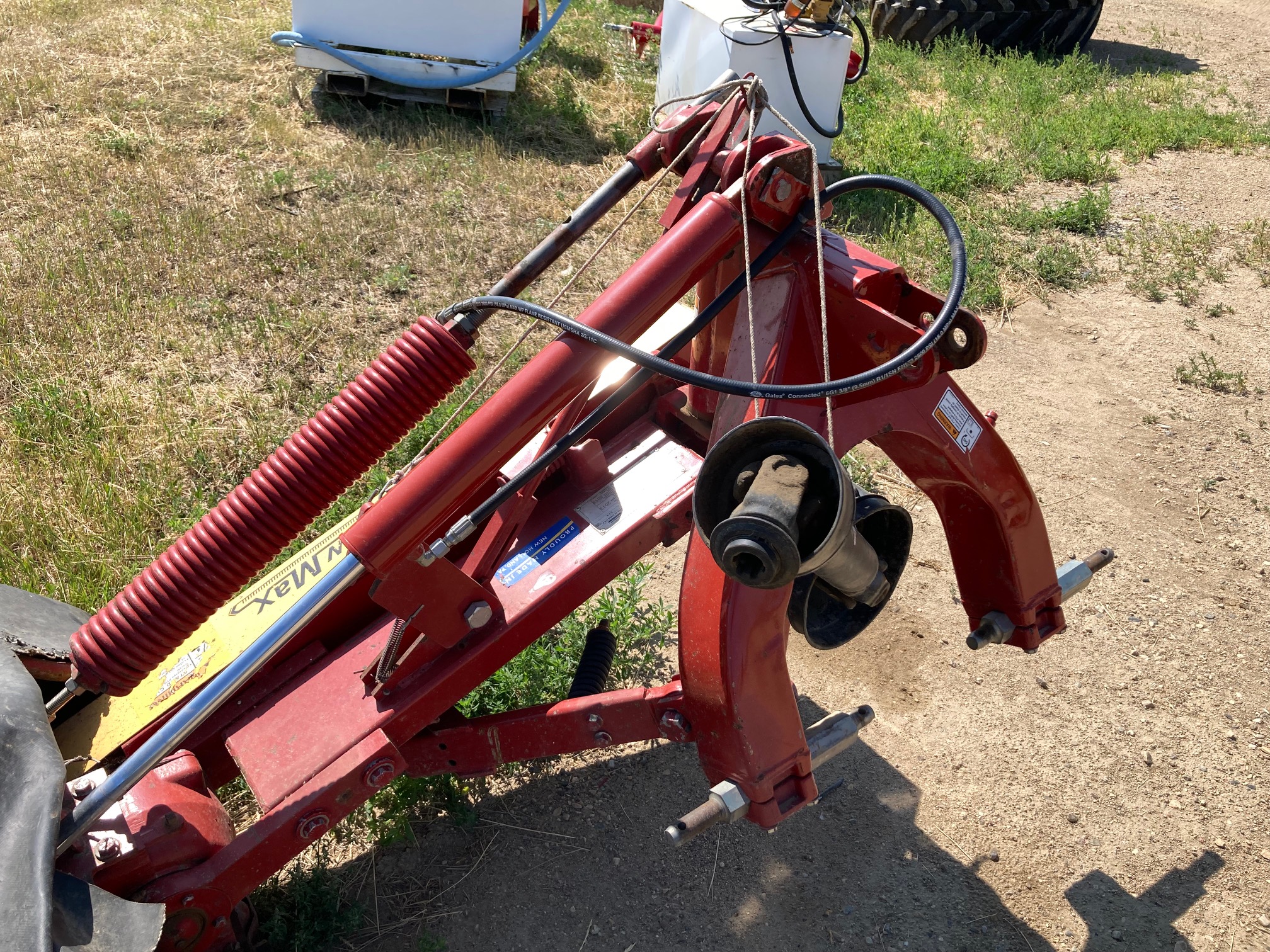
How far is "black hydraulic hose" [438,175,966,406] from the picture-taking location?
169 cm

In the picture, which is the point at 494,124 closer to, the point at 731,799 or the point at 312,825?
the point at 312,825

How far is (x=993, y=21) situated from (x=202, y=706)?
9134 mm

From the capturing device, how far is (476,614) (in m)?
2.00

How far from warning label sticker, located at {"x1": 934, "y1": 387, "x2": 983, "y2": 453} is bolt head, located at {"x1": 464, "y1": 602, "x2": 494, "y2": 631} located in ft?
3.41

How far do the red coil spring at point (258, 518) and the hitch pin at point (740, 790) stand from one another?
2.96ft

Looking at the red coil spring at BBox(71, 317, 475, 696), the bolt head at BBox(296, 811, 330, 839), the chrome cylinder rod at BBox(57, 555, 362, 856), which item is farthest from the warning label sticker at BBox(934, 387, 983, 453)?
the bolt head at BBox(296, 811, 330, 839)

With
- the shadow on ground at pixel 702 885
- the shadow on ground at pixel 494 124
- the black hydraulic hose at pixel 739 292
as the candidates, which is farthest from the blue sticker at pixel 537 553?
the shadow on ground at pixel 494 124

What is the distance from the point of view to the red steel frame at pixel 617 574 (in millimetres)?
1872

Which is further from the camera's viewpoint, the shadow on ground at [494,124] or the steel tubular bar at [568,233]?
the shadow on ground at [494,124]

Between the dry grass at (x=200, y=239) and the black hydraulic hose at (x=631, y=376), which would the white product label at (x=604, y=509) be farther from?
the dry grass at (x=200, y=239)

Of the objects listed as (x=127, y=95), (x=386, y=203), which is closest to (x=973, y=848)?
(x=386, y=203)

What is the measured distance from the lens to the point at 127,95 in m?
6.46

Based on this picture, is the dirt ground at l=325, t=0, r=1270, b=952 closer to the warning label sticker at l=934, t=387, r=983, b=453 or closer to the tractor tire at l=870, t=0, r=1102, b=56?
the warning label sticker at l=934, t=387, r=983, b=453

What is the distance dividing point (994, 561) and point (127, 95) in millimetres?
6392
